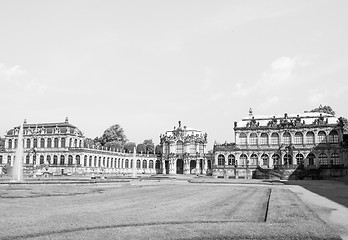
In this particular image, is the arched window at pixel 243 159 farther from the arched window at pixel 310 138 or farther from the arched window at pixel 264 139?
the arched window at pixel 310 138

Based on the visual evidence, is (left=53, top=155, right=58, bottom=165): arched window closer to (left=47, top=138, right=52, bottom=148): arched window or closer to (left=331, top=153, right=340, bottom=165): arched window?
(left=47, top=138, right=52, bottom=148): arched window

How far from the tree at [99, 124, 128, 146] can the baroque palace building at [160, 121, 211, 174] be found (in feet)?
112

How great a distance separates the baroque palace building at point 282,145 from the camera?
9012cm

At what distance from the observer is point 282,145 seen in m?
92.4

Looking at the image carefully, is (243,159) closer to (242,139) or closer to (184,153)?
(242,139)

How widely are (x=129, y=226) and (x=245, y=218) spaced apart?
591cm

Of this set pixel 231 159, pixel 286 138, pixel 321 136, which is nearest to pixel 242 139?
pixel 231 159

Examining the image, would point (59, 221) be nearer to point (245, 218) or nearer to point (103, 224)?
point (103, 224)

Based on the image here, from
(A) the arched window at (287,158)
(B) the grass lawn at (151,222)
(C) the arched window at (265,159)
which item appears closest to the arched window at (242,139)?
(C) the arched window at (265,159)

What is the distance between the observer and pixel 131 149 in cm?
15875

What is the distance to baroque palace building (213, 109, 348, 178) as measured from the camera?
296 feet

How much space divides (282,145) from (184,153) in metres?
36.4

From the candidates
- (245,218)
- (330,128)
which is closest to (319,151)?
(330,128)

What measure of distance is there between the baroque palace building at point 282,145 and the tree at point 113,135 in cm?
6368
